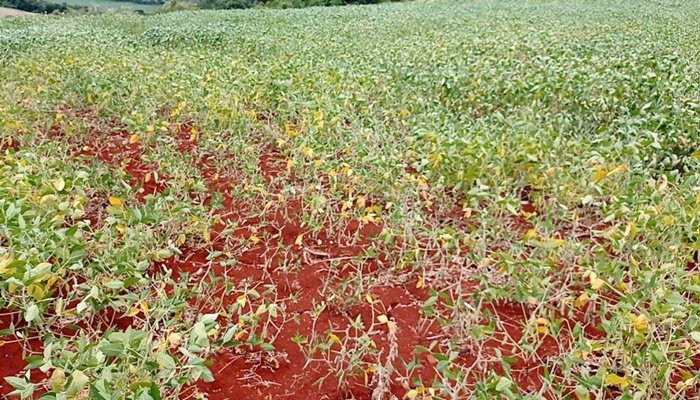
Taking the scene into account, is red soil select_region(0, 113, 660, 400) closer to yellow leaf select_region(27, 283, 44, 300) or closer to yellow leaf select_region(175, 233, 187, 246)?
yellow leaf select_region(175, 233, 187, 246)

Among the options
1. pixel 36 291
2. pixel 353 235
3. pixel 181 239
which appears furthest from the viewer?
pixel 353 235

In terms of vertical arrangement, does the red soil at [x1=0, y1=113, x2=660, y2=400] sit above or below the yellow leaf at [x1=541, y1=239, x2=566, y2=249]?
below

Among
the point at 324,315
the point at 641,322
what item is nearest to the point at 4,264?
the point at 324,315

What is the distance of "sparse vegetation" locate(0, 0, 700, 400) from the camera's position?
1966 millimetres

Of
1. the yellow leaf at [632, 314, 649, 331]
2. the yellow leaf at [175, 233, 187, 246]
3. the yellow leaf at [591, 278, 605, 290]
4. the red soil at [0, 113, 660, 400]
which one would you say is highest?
the yellow leaf at [591, 278, 605, 290]

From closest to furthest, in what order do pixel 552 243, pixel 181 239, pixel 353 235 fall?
pixel 552 243
pixel 181 239
pixel 353 235

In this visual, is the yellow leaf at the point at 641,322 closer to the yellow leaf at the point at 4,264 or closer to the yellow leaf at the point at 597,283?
the yellow leaf at the point at 597,283

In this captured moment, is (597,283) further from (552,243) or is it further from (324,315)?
(324,315)

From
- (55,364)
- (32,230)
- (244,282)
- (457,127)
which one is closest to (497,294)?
(244,282)

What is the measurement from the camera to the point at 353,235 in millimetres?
3135

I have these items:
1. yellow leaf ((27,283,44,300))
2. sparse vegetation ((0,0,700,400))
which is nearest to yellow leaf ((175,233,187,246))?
sparse vegetation ((0,0,700,400))

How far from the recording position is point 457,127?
4.27 meters

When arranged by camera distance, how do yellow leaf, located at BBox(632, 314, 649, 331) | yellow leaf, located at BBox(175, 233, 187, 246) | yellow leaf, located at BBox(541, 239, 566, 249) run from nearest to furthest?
yellow leaf, located at BBox(632, 314, 649, 331) < yellow leaf, located at BBox(541, 239, 566, 249) < yellow leaf, located at BBox(175, 233, 187, 246)

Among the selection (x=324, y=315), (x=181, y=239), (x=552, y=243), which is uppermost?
(x=552, y=243)
